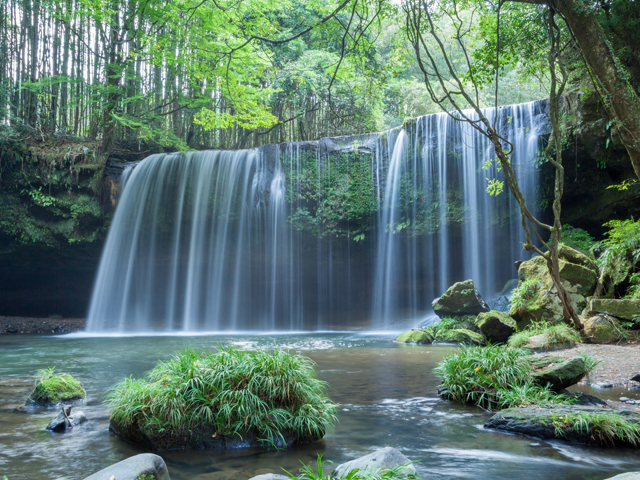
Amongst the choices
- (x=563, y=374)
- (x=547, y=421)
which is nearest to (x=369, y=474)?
(x=547, y=421)

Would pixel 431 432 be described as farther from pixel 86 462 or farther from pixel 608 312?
pixel 608 312

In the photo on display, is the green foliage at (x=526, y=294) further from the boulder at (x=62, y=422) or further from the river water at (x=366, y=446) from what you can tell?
the boulder at (x=62, y=422)

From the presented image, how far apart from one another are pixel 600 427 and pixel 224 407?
314 centimetres

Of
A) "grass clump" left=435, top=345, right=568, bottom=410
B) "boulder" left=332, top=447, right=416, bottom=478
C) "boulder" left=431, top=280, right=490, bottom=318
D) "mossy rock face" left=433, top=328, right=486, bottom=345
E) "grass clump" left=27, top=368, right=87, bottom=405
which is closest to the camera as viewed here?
"boulder" left=332, top=447, right=416, bottom=478

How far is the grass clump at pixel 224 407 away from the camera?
3.73 m

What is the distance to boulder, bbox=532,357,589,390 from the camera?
15.4ft

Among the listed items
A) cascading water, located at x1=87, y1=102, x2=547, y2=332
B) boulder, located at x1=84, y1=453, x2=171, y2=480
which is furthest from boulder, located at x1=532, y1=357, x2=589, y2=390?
cascading water, located at x1=87, y1=102, x2=547, y2=332

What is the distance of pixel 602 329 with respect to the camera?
285 inches

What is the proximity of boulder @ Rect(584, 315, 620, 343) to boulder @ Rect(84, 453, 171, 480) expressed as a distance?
7.02m

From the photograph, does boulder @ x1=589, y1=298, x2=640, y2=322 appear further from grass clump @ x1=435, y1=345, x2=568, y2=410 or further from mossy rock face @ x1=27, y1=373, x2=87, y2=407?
mossy rock face @ x1=27, y1=373, x2=87, y2=407

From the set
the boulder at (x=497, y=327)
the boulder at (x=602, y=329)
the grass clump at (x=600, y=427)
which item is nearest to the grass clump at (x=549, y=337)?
the boulder at (x=602, y=329)

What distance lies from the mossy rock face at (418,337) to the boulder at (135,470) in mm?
9073

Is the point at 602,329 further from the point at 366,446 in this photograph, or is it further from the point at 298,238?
the point at 298,238

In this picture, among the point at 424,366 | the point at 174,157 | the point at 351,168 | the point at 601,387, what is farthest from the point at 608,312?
the point at 174,157
